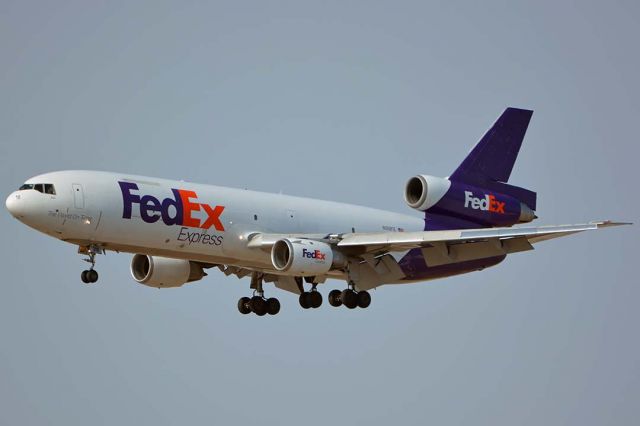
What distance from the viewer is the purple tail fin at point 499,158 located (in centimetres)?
5581

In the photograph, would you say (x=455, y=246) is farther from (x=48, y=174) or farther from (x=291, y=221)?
(x=48, y=174)

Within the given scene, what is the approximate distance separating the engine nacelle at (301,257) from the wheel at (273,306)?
6.01 m

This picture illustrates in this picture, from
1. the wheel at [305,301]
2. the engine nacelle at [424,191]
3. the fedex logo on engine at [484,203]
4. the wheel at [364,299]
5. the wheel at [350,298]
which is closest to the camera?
the wheel at [350,298]

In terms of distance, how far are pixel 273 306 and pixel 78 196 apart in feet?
38.9

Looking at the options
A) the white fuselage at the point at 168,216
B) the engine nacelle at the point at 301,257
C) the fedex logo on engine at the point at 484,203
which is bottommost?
the engine nacelle at the point at 301,257

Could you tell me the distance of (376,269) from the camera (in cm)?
5222

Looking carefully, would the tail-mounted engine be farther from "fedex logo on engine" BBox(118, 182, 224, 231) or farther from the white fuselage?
"fedex logo on engine" BBox(118, 182, 224, 231)

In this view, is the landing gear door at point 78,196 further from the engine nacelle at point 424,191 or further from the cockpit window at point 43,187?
the engine nacelle at point 424,191

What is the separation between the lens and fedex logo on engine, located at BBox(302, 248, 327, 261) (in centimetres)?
4906

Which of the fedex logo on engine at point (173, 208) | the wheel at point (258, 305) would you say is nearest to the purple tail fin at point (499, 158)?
the wheel at point (258, 305)

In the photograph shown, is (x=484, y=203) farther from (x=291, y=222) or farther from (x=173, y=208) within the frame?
(x=173, y=208)

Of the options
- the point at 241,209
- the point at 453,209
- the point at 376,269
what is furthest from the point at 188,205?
the point at 453,209

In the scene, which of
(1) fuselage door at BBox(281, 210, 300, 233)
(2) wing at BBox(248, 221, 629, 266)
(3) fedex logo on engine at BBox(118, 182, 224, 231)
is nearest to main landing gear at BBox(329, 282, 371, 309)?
(2) wing at BBox(248, 221, 629, 266)

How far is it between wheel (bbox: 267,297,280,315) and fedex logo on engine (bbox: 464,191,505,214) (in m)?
8.72
